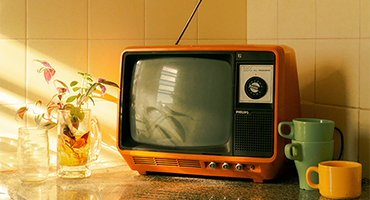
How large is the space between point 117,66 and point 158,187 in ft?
1.75

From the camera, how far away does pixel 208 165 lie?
96 cm

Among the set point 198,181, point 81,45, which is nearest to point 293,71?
point 198,181

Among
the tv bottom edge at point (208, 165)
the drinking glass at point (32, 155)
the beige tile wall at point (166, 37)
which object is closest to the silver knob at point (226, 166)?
the tv bottom edge at point (208, 165)

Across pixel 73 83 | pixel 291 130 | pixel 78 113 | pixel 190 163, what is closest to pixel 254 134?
pixel 291 130

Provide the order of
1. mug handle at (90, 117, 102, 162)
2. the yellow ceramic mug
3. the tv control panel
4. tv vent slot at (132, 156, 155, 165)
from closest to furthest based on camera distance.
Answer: the yellow ceramic mug < the tv control panel < tv vent slot at (132, 156, 155, 165) < mug handle at (90, 117, 102, 162)

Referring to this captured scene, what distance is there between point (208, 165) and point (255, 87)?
0.27m

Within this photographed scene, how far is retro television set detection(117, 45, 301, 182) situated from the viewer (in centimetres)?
91

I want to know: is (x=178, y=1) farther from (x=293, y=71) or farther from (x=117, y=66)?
(x=293, y=71)

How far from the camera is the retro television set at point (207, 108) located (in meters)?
0.91

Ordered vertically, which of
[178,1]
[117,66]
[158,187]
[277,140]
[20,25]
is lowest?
[158,187]

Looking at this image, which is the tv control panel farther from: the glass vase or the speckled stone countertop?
the glass vase

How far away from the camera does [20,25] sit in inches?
46.9

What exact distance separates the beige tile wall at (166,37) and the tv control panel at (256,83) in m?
0.29

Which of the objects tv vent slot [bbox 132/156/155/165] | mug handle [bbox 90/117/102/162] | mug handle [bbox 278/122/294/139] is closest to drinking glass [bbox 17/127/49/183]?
mug handle [bbox 90/117/102/162]
